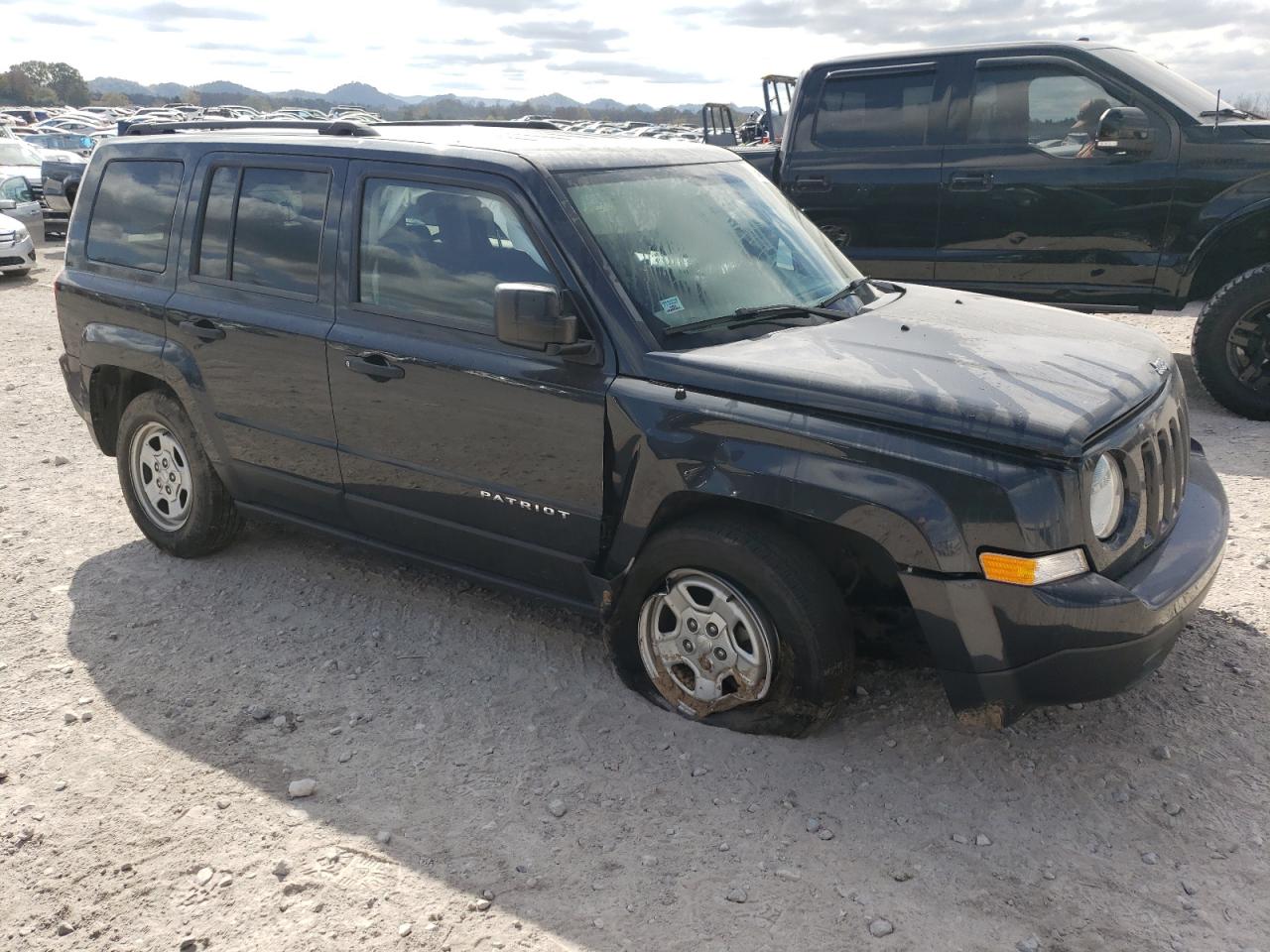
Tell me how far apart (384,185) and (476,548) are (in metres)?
1.36

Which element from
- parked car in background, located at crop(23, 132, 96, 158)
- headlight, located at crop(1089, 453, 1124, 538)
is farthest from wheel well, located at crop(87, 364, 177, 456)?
parked car in background, located at crop(23, 132, 96, 158)

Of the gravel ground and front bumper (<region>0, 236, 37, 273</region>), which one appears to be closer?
the gravel ground

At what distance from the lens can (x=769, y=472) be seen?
10.5 ft

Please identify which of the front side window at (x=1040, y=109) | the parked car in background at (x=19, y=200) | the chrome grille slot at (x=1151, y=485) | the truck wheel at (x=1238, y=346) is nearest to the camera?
the chrome grille slot at (x=1151, y=485)

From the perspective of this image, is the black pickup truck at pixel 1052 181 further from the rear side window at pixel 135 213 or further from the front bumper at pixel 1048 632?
the rear side window at pixel 135 213

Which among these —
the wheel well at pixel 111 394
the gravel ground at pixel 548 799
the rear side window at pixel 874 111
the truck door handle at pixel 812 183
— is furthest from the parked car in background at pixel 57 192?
the gravel ground at pixel 548 799

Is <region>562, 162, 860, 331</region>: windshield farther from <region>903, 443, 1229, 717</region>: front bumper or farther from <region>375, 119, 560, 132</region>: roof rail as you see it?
<region>903, 443, 1229, 717</region>: front bumper

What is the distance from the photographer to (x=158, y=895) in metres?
3.01

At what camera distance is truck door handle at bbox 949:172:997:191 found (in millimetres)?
7379

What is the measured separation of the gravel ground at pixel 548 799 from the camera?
112 inches

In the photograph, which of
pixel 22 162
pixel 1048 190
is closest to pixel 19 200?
pixel 22 162

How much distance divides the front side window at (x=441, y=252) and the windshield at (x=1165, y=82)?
16.7ft

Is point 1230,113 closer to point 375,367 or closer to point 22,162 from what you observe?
point 375,367

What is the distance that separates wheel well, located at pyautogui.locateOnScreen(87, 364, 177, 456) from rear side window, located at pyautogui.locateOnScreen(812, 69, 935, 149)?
16.5 feet
